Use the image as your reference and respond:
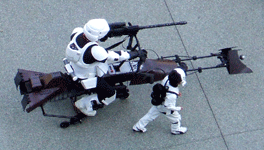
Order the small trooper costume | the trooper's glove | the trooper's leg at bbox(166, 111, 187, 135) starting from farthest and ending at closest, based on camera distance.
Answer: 1. the trooper's leg at bbox(166, 111, 187, 135)
2. the trooper's glove
3. the small trooper costume

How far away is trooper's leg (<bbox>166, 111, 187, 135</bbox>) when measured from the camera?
5.45m

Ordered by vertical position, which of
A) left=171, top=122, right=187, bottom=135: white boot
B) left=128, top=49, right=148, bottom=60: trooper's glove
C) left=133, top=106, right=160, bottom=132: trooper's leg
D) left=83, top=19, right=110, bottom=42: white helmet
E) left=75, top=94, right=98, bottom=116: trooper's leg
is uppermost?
left=83, top=19, right=110, bottom=42: white helmet

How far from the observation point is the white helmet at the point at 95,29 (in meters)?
4.80

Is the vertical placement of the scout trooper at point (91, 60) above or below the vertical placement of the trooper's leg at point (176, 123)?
above

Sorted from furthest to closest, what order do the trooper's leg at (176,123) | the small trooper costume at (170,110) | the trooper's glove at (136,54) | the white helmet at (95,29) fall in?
the trooper's leg at (176,123) < the trooper's glove at (136,54) < the small trooper costume at (170,110) < the white helmet at (95,29)

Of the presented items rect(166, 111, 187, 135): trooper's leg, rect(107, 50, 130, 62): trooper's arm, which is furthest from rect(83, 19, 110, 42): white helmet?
rect(166, 111, 187, 135): trooper's leg

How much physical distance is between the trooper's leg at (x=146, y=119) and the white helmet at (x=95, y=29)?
4.26ft

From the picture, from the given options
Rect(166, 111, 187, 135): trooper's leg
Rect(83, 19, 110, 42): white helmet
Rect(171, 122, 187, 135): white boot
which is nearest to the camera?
Rect(83, 19, 110, 42): white helmet

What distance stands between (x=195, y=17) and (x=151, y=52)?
116cm

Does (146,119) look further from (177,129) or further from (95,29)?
(95,29)

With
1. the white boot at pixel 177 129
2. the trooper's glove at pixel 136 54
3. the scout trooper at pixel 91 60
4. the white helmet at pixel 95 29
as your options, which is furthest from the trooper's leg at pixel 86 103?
the white boot at pixel 177 129

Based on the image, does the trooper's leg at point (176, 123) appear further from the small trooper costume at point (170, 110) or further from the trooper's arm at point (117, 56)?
the trooper's arm at point (117, 56)

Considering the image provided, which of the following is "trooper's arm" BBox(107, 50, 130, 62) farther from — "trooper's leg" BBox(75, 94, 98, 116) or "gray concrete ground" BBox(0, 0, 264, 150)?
"gray concrete ground" BBox(0, 0, 264, 150)

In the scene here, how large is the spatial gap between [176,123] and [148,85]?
950mm
